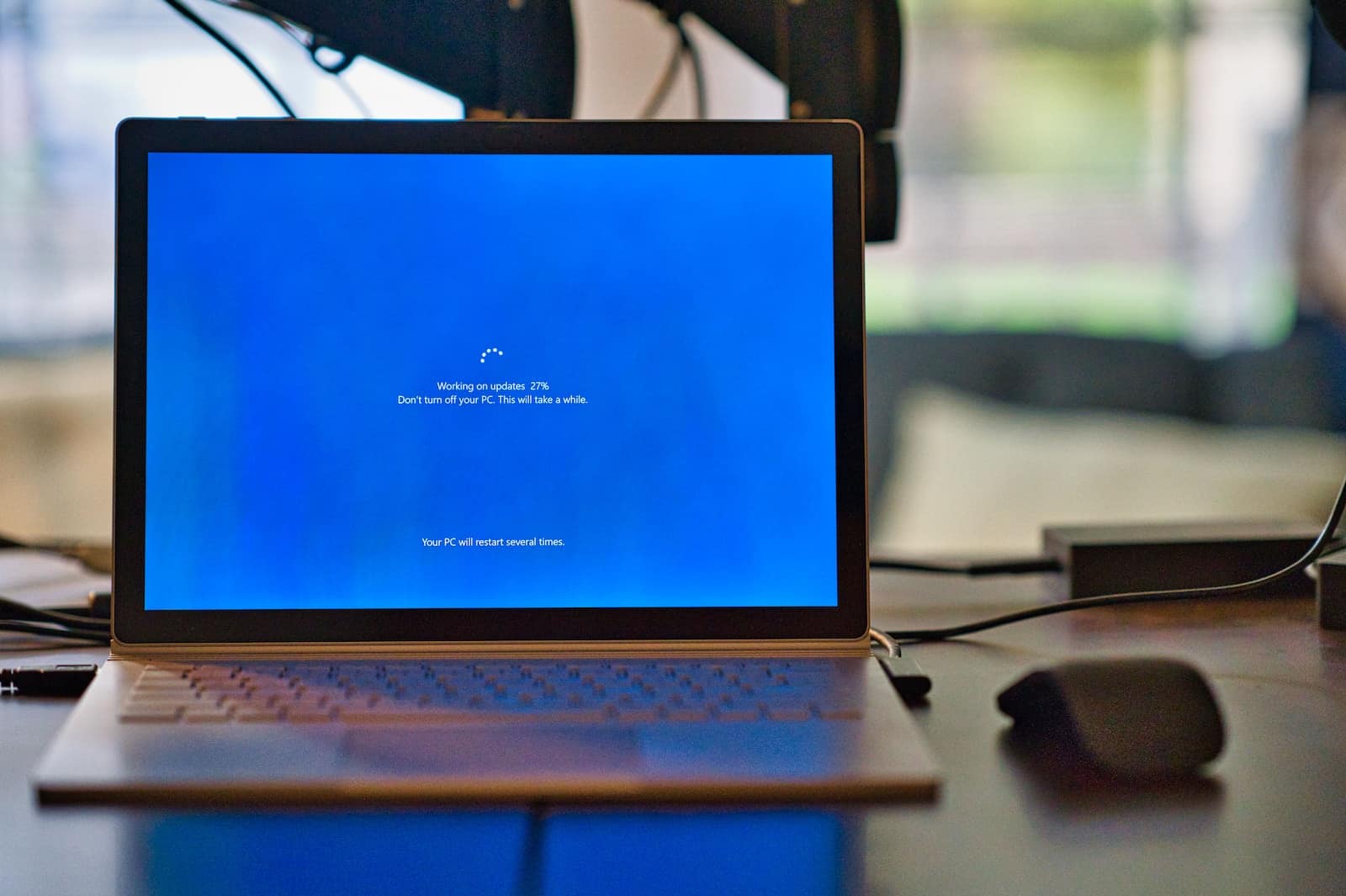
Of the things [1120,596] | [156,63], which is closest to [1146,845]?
[1120,596]

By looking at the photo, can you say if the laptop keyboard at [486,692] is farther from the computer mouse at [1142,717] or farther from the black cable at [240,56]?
the black cable at [240,56]

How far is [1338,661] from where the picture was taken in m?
0.70

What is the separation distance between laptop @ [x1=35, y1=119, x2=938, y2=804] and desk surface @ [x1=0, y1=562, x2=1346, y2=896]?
0.14 metres

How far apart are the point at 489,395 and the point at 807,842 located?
0.32m

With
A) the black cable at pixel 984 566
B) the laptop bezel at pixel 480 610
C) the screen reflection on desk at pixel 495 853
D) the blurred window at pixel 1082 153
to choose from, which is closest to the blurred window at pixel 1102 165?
the blurred window at pixel 1082 153

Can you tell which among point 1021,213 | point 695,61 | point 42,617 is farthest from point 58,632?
point 1021,213

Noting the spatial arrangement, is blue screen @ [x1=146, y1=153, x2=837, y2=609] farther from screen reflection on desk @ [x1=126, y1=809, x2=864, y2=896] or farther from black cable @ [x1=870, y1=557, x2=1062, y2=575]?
black cable @ [x1=870, y1=557, x2=1062, y2=575]

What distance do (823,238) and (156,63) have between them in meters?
2.48

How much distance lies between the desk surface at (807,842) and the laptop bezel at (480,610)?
105mm

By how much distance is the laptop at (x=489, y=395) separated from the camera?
0.63 metres

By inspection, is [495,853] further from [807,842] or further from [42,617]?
[42,617]

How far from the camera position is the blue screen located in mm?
632

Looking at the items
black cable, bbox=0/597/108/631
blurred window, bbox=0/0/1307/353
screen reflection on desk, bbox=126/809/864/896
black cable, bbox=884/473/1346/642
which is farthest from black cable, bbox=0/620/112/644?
blurred window, bbox=0/0/1307/353

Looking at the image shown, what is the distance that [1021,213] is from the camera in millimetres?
2633
